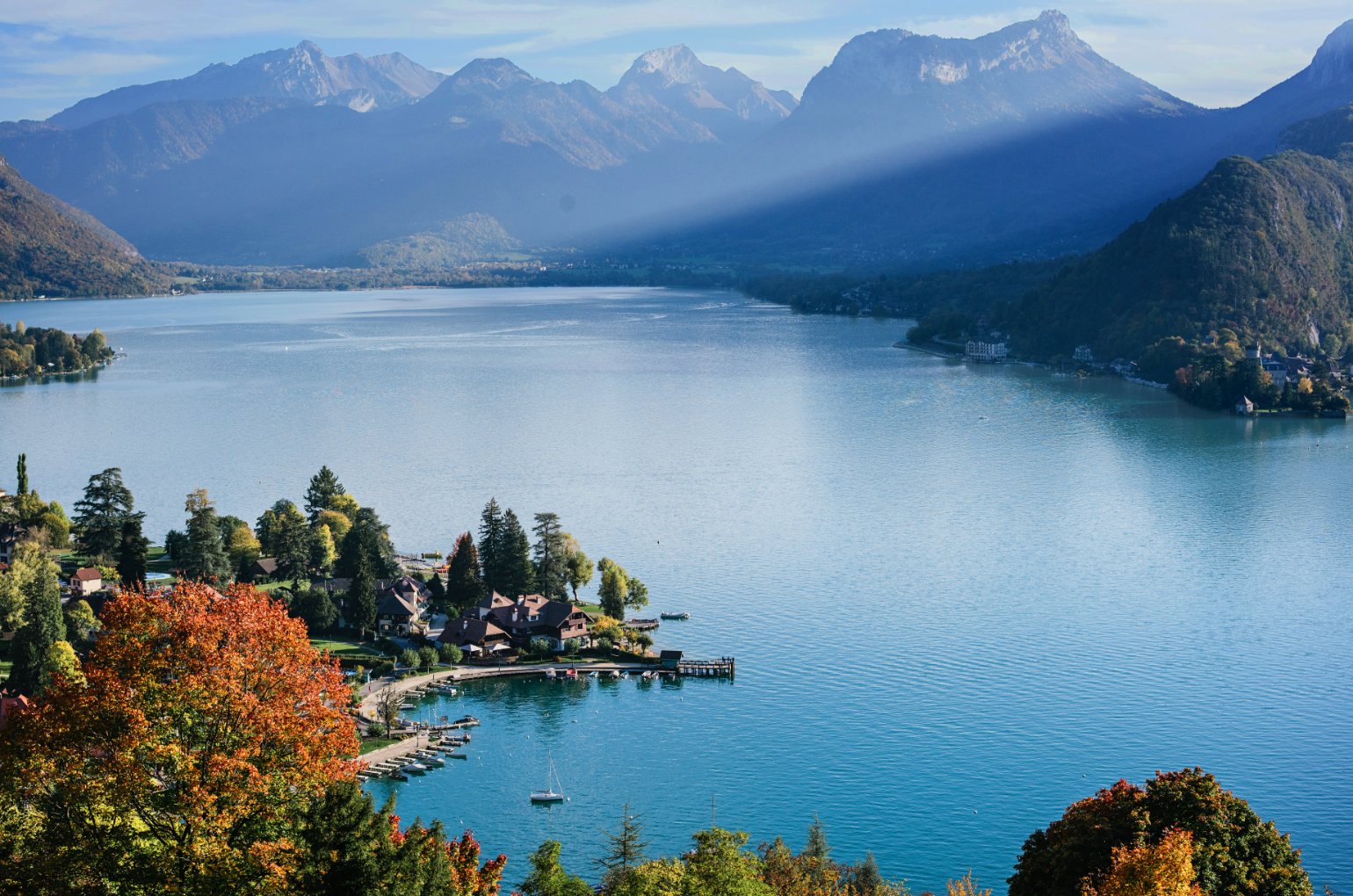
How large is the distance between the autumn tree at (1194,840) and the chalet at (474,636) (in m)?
15.0

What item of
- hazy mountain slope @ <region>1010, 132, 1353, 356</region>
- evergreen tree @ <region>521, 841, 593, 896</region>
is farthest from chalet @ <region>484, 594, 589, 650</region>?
hazy mountain slope @ <region>1010, 132, 1353, 356</region>

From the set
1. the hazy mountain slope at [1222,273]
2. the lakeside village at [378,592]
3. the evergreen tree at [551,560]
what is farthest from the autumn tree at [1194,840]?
the hazy mountain slope at [1222,273]

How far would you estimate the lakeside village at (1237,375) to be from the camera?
194 feet

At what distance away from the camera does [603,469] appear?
44.2m

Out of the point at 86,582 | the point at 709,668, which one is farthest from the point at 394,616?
the point at 86,582

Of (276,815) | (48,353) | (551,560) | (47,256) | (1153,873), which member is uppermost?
(47,256)

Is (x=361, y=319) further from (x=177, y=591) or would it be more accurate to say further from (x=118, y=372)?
(x=177, y=591)

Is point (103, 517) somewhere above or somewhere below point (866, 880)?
above

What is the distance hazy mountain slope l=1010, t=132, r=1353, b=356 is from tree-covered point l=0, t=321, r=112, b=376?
50933mm

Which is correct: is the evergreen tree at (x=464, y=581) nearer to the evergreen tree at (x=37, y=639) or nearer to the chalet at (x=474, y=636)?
the chalet at (x=474, y=636)

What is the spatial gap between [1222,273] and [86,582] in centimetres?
6097

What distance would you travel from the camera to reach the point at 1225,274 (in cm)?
7444

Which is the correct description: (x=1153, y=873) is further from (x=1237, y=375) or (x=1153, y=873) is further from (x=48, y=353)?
(x=48, y=353)

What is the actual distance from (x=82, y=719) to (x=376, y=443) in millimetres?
38768
